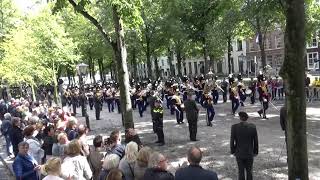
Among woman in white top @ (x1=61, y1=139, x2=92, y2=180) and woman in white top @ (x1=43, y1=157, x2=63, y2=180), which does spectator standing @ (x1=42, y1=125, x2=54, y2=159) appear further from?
woman in white top @ (x1=43, y1=157, x2=63, y2=180)

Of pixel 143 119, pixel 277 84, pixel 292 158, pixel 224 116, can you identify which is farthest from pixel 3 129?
pixel 277 84

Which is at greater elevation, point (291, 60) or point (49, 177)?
point (291, 60)

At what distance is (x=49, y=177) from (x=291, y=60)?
3677 mm

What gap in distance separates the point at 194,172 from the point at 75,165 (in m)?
2.22

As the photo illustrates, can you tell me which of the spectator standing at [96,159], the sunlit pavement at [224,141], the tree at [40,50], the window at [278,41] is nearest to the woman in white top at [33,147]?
the spectator standing at [96,159]

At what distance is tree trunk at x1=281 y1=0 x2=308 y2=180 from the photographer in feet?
20.7

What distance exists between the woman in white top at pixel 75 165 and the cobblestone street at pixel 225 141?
4269mm

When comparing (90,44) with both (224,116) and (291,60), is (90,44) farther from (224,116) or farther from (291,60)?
(291,60)

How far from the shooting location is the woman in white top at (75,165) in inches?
278

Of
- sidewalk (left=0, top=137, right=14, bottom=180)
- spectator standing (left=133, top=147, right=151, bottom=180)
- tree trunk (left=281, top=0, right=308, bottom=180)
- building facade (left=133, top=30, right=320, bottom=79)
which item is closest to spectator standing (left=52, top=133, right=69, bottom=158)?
spectator standing (left=133, top=147, right=151, bottom=180)

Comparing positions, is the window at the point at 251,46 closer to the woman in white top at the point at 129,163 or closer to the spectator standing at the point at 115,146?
the spectator standing at the point at 115,146

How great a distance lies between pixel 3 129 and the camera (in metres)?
15.6

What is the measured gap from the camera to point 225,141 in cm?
1473

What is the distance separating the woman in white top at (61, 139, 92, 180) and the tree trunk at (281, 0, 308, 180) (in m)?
3.11
